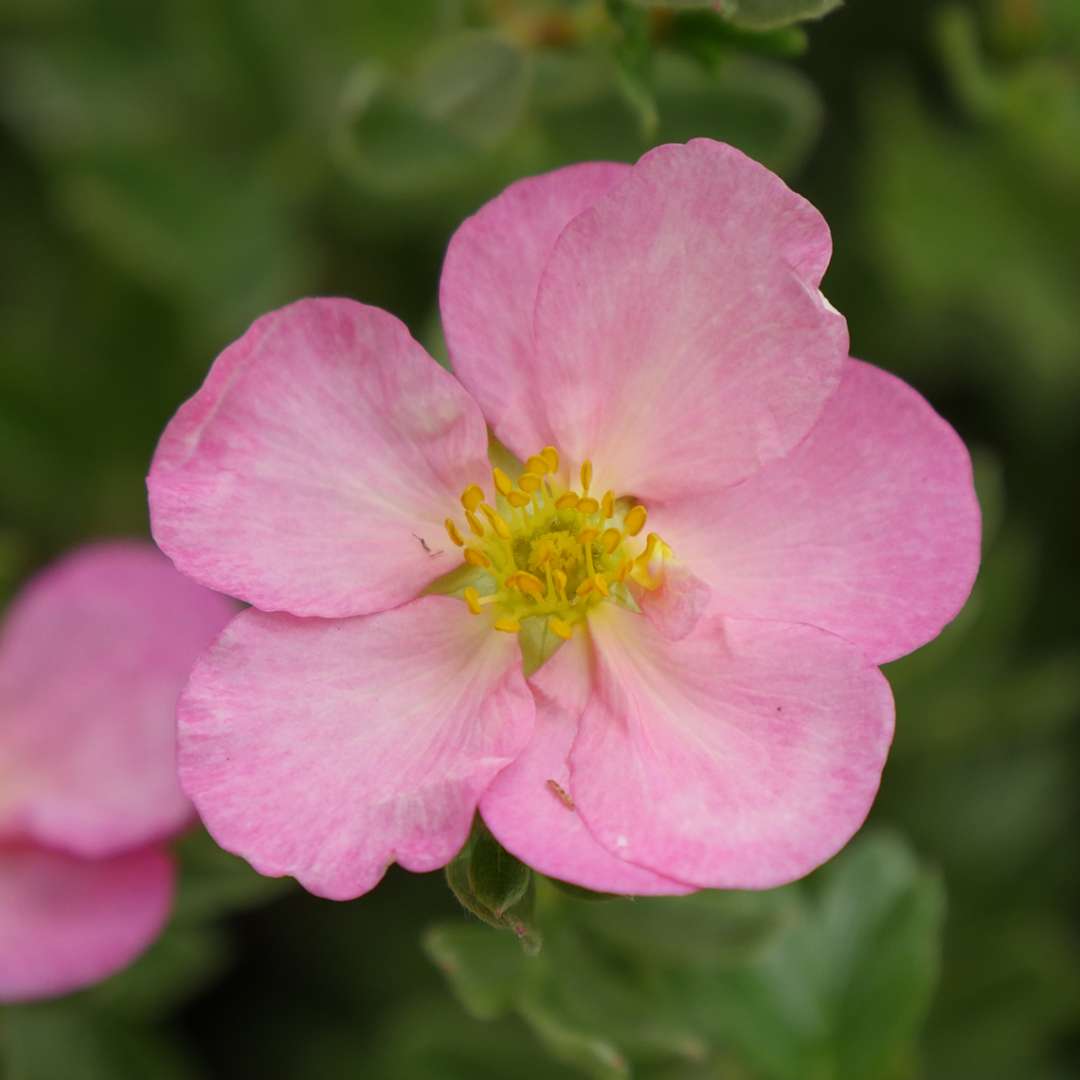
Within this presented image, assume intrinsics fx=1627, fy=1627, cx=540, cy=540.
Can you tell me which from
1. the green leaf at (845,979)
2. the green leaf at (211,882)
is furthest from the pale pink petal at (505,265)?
the green leaf at (845,979)

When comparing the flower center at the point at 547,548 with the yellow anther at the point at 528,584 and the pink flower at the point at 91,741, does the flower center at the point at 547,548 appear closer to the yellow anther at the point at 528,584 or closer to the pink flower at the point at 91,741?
the yellow anther at the point at 528,584

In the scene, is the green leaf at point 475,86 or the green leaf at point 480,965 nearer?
the green leaf at point 480,965

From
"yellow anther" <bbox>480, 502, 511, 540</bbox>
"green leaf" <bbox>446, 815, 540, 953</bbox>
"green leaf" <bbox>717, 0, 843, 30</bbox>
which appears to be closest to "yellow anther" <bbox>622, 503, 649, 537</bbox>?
"yellow anther" <bbox>480, 502, 511, 540</bbox>

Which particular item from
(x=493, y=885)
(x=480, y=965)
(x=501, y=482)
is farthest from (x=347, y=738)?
(x=480, y=965)

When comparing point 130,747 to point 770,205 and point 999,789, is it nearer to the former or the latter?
point 770,205

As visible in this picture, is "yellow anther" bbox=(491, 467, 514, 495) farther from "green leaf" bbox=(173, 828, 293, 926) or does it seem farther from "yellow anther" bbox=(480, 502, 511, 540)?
"green leaf" bbox=(173, 828, 293, 926)

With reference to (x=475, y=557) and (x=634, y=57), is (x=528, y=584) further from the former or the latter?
(x=634, y=57)
